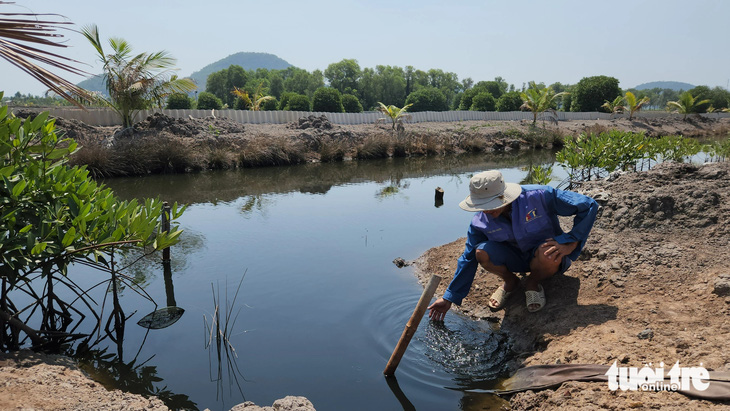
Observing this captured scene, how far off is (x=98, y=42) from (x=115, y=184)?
4904 millimetres

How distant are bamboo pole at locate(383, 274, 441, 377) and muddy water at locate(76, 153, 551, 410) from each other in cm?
15

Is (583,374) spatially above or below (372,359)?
above

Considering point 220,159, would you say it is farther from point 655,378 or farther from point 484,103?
point 484,103

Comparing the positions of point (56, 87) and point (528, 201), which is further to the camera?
point (528, 201)

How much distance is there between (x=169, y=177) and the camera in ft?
52.3

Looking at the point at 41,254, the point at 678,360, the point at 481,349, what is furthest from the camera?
the point at 481,349

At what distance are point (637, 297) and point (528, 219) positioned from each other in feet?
3.40

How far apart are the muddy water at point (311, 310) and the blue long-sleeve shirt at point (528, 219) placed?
0.66 meters

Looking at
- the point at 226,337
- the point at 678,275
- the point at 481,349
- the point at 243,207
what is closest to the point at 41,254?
the point at 226,337

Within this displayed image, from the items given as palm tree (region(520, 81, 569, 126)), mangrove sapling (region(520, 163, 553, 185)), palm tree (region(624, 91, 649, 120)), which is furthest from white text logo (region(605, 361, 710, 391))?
palm tree (region(624, 91, 649, 120))

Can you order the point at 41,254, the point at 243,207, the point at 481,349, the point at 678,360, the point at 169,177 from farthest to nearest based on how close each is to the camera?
the point at 169,177 → the point at 243,207 → the point at 481,349 → the point at 41,254 → the point at 678,360

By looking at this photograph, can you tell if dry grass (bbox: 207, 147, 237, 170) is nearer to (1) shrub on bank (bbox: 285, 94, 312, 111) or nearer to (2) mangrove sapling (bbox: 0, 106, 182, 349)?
(1) shrub on bank (bbox: 285, 94, 312, 111)

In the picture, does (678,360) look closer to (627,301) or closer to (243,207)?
(627,301)

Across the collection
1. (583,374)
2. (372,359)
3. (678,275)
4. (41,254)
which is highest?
(41,254)
